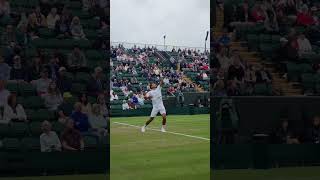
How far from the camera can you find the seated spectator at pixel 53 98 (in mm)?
9867

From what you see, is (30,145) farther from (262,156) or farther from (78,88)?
(262,156)

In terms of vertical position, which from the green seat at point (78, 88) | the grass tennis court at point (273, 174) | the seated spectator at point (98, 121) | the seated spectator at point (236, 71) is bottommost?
the grass tennis court at point (273, 174)

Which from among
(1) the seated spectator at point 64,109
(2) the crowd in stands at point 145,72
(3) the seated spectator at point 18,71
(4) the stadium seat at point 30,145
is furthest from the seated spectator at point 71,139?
(2) the crowd in stands at point 145,72

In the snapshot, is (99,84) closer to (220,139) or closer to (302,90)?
(220,139)

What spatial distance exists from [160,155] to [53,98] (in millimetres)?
3502

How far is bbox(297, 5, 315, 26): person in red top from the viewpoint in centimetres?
1148

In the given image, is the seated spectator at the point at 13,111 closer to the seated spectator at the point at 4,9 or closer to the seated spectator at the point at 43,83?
the seated spectator at the point at 43,83

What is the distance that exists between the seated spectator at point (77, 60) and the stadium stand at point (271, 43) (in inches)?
105

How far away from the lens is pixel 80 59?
33.0 ft

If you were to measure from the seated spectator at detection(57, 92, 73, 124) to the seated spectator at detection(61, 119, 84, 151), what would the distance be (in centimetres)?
11

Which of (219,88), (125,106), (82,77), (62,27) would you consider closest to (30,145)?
(82,77)

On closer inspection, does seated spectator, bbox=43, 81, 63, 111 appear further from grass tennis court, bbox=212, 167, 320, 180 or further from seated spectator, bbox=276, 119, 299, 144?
seated spectator, bbox=276, 119, 299, 144

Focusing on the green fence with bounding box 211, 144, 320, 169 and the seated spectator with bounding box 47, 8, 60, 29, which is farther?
the green fence with bounding box 211, 144, 320, 169

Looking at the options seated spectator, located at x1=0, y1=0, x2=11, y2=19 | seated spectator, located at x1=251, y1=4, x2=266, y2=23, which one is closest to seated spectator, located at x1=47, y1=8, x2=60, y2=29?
seated spectator, located at x1=0, y1=0, x2=11, y2=19
